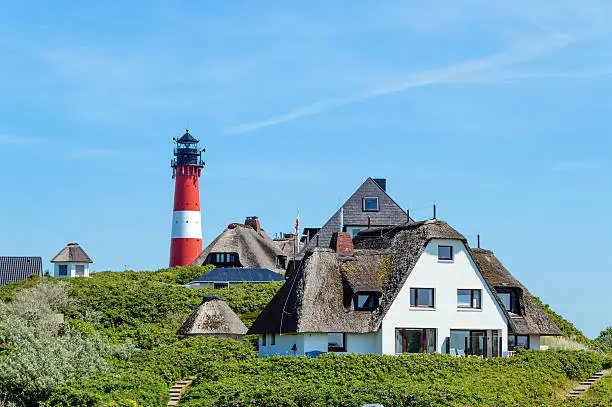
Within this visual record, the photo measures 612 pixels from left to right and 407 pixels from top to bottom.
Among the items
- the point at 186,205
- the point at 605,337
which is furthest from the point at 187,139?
the point at 605,337

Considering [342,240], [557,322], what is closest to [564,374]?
[342,240]

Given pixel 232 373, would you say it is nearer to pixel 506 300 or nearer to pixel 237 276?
pixel 506 300

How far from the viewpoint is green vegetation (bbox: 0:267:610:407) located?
121 ft

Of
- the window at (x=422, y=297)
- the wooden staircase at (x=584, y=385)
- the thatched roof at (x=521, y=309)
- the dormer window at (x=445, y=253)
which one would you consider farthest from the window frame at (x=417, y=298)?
the wooden staircase at (x=584, y=385)

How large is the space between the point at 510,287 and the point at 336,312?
1116cm

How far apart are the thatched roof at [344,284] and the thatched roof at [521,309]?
14.3ft

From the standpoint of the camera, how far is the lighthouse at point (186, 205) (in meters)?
98.3

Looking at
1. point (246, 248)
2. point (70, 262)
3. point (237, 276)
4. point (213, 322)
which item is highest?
point (246, 248)

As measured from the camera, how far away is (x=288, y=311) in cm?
4922

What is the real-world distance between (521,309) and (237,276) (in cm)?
2768

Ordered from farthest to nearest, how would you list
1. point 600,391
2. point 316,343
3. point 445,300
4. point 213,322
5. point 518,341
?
point 518,341 < point 213,322 < point 445,300 < point 316,343 < point 600,391

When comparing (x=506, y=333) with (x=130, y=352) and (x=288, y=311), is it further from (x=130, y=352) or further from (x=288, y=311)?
(x=130, y=352)

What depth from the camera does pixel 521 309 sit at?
54.6 metres

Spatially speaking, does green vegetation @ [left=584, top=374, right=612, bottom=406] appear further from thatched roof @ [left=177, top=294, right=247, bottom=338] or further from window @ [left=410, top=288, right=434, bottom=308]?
thatched roof @ [left=177, top=294, right=247, bottom=338]
